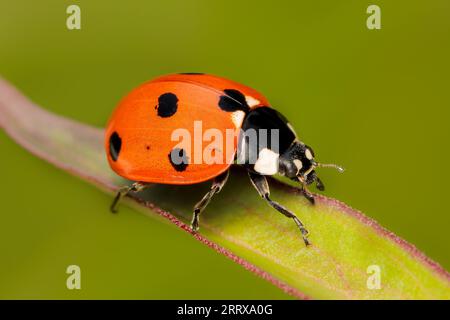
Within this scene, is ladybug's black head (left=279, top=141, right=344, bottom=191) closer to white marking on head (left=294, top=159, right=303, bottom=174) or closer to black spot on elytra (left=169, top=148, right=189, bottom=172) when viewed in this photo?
white marking on head (left=294, top=159, right=303, bottom=174)

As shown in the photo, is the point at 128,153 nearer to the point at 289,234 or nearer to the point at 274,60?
the point at 289,234

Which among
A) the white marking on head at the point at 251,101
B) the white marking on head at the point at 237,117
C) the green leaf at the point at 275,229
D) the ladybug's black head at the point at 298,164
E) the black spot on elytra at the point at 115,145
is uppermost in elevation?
the white marking on head at the point at 251,101

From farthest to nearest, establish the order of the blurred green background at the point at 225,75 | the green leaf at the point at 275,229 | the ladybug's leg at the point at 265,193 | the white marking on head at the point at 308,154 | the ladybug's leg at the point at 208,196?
the blurred green background at the point at 225,75, the white marking on head at the point at 308,154, the ladybug's leg at the point at 208,196, the ladybug's leg at the point at 265,193, the green leaf at the point at 275,229

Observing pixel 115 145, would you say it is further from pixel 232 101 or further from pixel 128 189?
pixel 232 101

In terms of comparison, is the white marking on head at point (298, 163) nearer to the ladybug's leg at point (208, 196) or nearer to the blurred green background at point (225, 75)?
the ladybug's leg at point (208, 196)

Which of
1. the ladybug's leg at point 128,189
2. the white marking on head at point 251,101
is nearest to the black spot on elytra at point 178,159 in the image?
the ladybug's leg at point 128,189

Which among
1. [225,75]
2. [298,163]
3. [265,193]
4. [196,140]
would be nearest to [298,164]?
[298,163]
